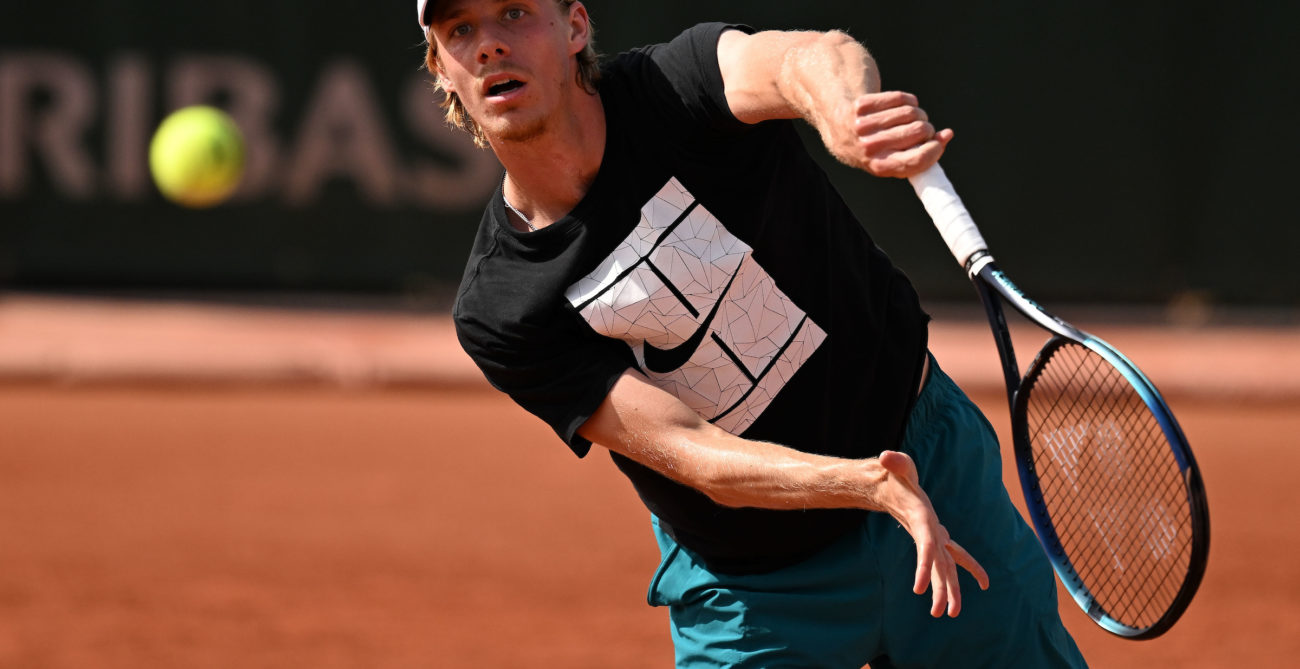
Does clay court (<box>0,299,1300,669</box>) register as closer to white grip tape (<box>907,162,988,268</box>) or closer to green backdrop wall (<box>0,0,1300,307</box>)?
green backdrop wall (<box>0,0,1300,307</box>)

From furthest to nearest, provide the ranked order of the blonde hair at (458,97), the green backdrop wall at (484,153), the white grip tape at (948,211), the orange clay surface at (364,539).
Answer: the green backdrop wall at (484,153) < the orange clay surface at (364,539) < the blonde hair at (458,97) < the white grip tape at (948,211)

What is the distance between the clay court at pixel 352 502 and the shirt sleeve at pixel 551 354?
5.78 ft

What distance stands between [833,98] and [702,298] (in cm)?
46

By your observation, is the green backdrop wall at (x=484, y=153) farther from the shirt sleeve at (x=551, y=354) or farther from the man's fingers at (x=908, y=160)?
the man's fingers at (x=908, y=160)

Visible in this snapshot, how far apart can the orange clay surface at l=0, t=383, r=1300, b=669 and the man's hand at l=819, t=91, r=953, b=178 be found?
2.40m

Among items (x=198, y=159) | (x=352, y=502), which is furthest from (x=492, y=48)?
(x=198, y=159)

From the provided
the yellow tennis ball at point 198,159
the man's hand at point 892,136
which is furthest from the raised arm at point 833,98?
the yellow tennis ball at point 198,159

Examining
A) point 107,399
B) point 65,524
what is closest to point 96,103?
point 107,399

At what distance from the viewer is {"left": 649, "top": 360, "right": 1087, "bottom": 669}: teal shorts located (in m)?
2.56

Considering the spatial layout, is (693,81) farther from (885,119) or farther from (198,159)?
(198,159)

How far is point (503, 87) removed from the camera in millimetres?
2557

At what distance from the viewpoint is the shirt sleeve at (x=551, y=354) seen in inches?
99.8

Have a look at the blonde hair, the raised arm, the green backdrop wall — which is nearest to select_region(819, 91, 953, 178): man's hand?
the raised arm

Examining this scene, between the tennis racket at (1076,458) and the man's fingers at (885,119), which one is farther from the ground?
the man's fingers at (885,119)
